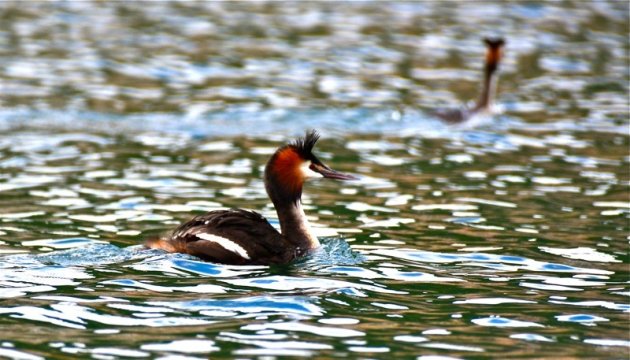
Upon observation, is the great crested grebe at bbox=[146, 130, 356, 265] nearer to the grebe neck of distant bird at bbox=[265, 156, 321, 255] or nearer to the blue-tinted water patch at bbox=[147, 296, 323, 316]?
the grebe neck of distant bird at bbox=[265, 156, 321, 255]

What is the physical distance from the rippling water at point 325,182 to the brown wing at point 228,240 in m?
0.12

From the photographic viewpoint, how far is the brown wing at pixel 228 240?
401 inches

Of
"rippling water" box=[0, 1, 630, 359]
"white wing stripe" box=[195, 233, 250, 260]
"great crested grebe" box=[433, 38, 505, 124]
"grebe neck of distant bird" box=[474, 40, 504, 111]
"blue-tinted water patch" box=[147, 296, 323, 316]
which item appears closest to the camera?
"rippling water" box=[0, 1, 630, 359]

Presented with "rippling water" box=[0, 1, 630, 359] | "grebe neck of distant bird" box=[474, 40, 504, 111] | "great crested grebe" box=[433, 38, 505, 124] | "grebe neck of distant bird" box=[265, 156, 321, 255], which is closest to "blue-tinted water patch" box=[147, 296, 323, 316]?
"rippling water" box=[0, 1, 630, 359]

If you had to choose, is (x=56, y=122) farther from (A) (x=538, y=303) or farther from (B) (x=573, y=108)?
(A) (x=538, y=303)

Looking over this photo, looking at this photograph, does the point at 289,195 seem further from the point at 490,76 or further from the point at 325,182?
the point at 490,76

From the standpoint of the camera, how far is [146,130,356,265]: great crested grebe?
1022 centimetres

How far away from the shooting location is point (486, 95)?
62.8 ft

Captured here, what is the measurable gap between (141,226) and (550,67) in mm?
11995

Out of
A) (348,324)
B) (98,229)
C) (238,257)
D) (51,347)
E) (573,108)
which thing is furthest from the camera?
(573,108)

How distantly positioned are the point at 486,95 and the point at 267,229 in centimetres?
929

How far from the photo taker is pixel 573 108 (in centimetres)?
1919

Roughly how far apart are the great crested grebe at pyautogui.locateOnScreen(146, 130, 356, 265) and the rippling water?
0.14 m

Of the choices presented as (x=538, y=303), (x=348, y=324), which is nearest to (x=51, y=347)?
(x=348, y=324)
